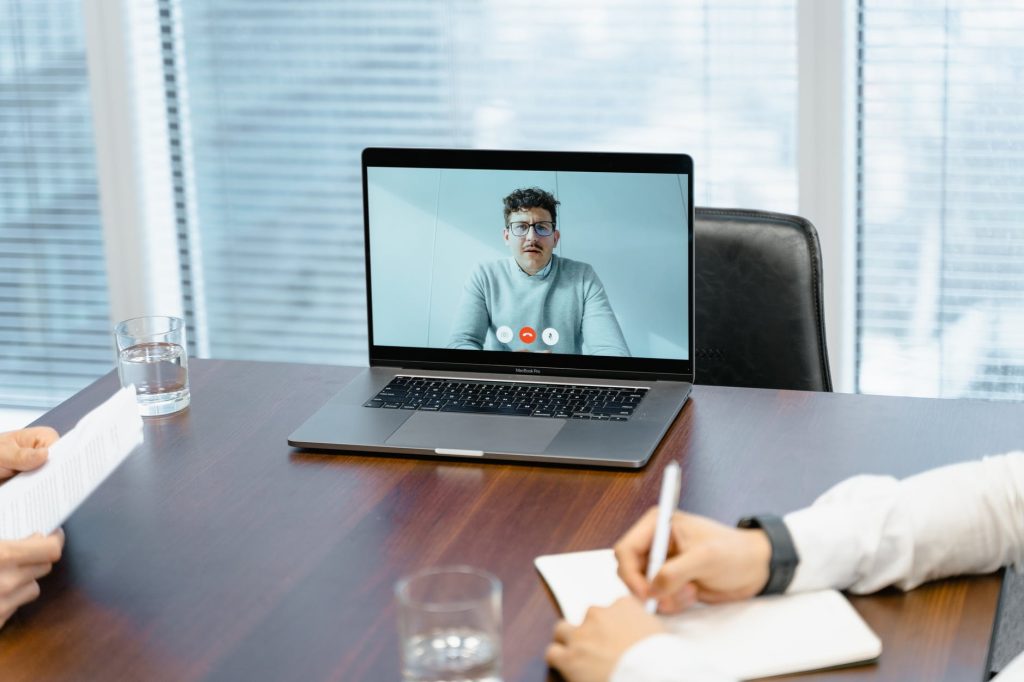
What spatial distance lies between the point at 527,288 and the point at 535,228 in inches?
3.0

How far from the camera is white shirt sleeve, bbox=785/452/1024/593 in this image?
45.3 inches

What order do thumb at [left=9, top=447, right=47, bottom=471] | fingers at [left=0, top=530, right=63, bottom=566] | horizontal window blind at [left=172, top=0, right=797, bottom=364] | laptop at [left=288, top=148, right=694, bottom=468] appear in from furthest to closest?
horizontal window blind at [left=172, top=0, right=797, bottom=364], laptop at [left=288, top=148, right=694, bottom=468], thumb at [left=9, top=447, right=47, bottom=471], fingers at [left=0, top=530, right=63, bottom=566]

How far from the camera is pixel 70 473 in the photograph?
1283 millimetres

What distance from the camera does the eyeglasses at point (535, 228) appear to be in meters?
1.64

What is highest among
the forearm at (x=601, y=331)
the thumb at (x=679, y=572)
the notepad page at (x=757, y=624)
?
the forearm at (x=601, y=331)

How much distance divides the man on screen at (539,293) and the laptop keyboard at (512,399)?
0.18 ft

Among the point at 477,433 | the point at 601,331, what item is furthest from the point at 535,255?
the point at 477,433

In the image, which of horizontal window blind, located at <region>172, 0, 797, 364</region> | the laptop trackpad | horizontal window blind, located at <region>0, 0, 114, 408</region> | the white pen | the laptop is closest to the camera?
the white pen

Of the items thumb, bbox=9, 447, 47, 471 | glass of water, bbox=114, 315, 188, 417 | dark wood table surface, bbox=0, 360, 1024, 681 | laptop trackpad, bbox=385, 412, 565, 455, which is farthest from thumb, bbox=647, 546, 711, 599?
glass of water, bbox=114, 315, 188, 417

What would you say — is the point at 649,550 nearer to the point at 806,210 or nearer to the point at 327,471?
the point at 327,471

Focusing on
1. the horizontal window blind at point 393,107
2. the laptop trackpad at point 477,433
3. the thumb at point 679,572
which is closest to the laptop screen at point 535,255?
the laptop trackpad at point 477,433

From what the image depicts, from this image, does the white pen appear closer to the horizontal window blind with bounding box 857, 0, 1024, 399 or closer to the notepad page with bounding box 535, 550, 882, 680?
the notepad page with bounding box 535, 550, 882, 680

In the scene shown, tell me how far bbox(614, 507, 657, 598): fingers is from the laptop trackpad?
14.3 inches

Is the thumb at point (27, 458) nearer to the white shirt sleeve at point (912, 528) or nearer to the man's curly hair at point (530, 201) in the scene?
the man's curly hair at point (530, 201)
